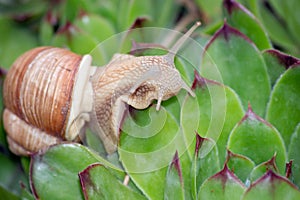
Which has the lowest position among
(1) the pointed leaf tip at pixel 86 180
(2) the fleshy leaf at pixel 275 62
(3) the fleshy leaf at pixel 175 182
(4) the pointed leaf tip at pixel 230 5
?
(1) the pointed leaf tip at pixel 86 180

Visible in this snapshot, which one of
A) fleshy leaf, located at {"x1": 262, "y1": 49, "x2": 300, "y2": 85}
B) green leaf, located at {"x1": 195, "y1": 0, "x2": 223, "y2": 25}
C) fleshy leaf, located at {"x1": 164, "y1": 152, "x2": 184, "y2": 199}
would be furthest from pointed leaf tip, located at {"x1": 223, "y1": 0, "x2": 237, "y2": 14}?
fleshy leaf, located at {"x1": 164, "y1": 152, "x2": 184, "y2": 199}

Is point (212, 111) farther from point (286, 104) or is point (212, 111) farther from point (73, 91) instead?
point (73, 91)

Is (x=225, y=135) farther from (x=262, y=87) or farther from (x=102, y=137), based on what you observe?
(x=102, y=137)

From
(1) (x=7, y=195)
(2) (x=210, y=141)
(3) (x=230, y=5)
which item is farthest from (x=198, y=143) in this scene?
(1) (x=7, y=195)

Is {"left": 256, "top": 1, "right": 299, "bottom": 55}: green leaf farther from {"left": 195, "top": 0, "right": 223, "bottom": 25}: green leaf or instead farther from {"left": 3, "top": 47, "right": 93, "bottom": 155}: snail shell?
{"left": 3, "top": 47, "right": 93, "bottom": 155}: snail shell

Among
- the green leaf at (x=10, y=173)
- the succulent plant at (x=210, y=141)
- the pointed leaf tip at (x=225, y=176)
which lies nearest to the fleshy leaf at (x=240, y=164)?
the succulent plant at (x=210, y=141)

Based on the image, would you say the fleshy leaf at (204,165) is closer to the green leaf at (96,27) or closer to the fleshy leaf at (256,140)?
the fleshy leaf at (256,140)

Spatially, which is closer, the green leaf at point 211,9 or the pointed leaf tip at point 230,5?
the pointed leaf tip at point 230,5

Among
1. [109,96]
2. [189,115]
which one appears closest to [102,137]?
[109,96]
